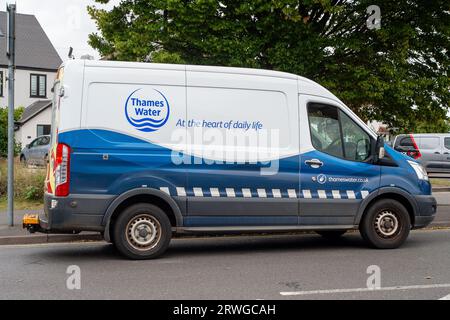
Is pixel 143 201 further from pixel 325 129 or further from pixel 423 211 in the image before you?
pixel 423 211

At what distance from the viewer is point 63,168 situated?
714 cm

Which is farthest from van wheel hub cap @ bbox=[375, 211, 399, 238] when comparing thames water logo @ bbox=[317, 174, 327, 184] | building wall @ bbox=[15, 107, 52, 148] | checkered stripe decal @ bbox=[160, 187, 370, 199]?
building wall @ bbox=[15, 107, 52, 148]

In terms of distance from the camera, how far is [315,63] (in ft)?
45.1

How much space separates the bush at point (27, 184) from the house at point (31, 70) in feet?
81.1

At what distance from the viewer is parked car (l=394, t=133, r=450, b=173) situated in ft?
70.2

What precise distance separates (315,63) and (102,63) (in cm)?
747

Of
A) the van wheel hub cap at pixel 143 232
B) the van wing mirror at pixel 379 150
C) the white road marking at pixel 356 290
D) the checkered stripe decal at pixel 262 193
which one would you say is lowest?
the white road marking at pixel 356 290

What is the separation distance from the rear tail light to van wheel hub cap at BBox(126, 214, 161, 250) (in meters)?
0.96

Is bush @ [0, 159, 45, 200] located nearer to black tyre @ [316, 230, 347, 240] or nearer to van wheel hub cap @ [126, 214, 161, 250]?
van wheel hub cap @ [126, 214, 161, 250]

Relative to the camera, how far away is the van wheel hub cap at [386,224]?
8367 millimetres

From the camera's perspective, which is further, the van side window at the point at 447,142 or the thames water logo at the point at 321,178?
the van side window at the point at 447,142

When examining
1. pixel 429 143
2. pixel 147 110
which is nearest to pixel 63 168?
pixel 147 110

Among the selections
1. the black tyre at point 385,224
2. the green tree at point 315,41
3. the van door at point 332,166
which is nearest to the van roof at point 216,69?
the van door at point 332,166

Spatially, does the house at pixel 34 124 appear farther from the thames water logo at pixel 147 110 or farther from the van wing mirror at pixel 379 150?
the van wing mirror at pixel 379 150
